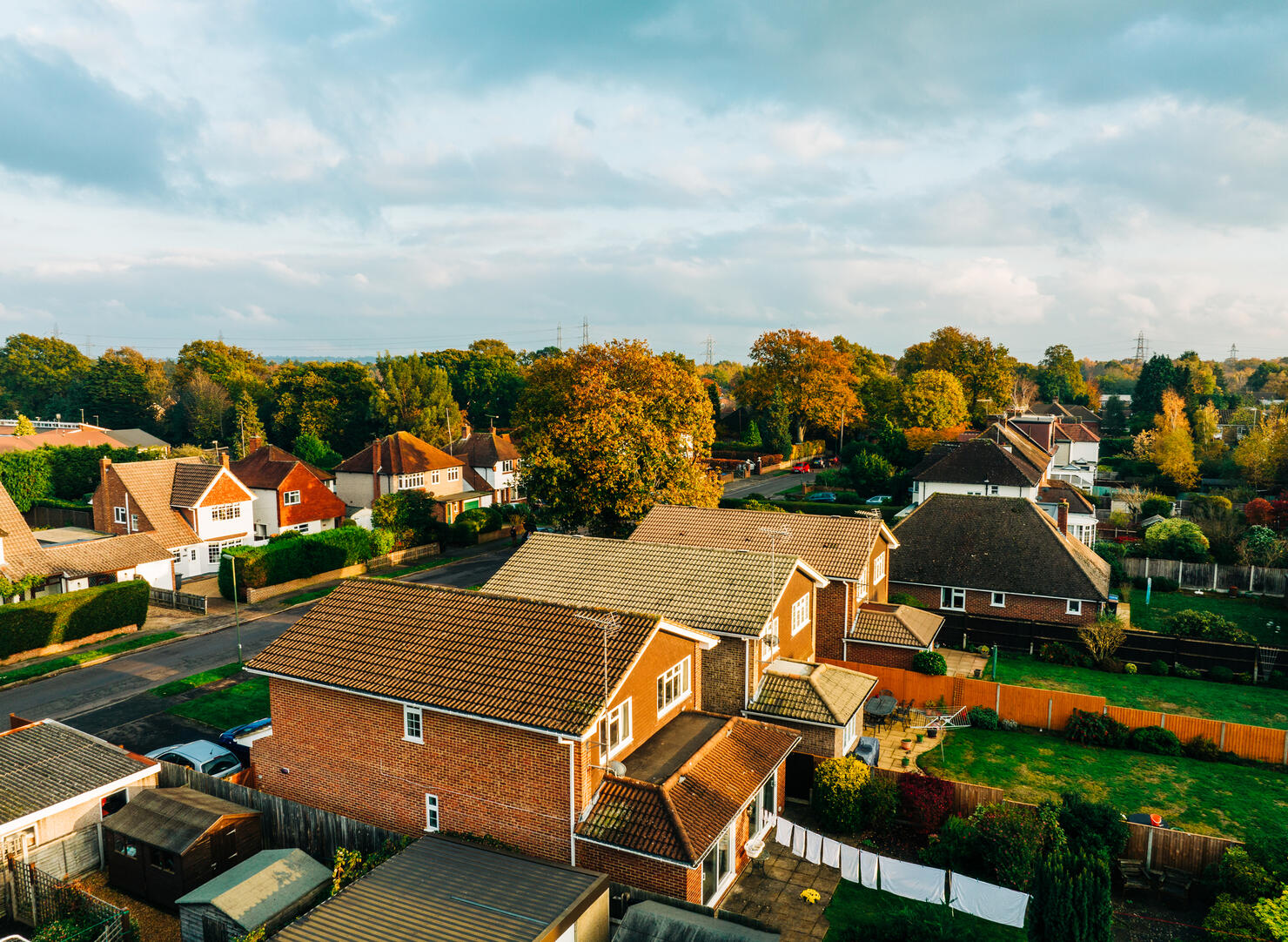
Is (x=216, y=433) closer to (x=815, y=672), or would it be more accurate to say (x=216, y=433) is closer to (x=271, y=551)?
(x=271, y=551)

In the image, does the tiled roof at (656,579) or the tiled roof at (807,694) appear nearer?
the tiled roof at (807,694)

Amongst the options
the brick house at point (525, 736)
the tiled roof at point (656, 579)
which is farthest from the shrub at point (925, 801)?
the tiled roof at point (656, 579)

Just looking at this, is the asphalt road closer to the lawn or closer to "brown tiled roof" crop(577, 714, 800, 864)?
"brown tiled roof" crop(577, 714, 800, 864)

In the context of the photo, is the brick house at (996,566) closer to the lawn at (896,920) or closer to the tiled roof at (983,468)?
the tiled roof at (983,468)

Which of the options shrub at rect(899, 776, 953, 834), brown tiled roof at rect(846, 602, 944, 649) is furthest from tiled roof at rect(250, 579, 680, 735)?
brown tiled roof at rect(846, 602, 944, 649)

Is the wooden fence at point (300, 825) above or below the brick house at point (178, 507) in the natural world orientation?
below

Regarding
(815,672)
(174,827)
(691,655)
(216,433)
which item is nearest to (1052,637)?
(815,672)

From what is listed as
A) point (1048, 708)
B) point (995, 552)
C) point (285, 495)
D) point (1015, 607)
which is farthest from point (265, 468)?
point (1048, 708)
